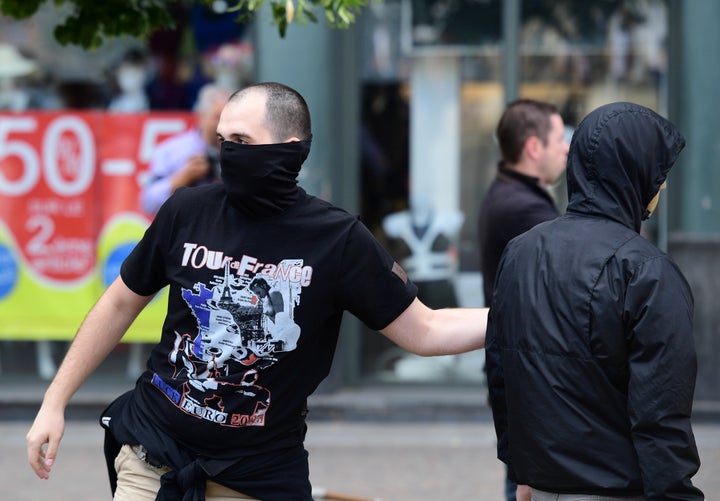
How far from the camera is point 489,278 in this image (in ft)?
15.2

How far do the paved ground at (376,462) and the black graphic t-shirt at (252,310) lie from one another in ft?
10.9

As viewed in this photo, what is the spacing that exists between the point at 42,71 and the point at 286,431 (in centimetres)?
572

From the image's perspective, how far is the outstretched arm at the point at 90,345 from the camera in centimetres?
328

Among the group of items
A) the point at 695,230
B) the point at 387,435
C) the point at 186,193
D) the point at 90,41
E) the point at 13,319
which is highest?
the point at 90,41

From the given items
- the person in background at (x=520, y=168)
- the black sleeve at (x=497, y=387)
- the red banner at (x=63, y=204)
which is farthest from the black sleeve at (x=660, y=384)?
the red banner at (x=63, y=204)

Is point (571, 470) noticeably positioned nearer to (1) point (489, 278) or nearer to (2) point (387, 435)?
(1) point (489, 278)

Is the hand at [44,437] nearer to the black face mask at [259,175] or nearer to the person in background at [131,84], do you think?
the black face mask at [259,175]

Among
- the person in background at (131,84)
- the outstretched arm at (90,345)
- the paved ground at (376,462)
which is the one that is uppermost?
the person in background at (131,84)

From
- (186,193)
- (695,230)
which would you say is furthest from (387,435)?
(186,193)

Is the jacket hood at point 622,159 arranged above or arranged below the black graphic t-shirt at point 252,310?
above

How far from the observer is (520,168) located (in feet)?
15.5

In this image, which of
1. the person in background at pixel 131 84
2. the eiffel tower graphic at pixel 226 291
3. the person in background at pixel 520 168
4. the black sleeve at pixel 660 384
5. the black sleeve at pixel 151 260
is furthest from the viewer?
the person in background at pixel 131 84

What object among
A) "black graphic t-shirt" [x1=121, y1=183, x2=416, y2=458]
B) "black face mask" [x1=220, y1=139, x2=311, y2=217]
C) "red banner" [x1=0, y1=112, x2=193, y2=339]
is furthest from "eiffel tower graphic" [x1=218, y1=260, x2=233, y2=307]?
"red banner" [x1=0, y1=112, x2=193, y2=339]

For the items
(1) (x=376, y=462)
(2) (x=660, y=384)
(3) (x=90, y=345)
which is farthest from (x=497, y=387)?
(1) (x=376, y=462)
